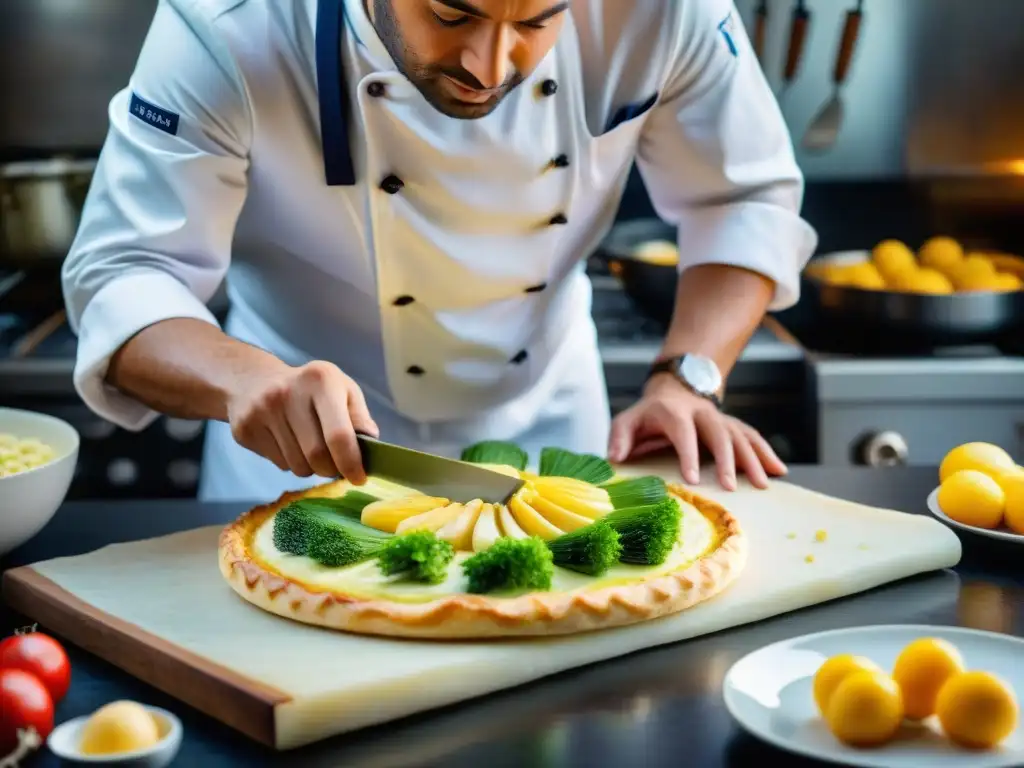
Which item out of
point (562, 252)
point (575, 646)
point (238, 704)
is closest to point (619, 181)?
point (562, 252)

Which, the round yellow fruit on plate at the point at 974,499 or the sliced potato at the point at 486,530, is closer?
the sliced potato at the point at 486,530

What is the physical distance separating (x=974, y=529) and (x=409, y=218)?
963 mm

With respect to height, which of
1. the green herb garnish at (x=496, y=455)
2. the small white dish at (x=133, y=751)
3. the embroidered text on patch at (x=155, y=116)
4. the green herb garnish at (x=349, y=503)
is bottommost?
the green herb garnish at (x=496, y=455)

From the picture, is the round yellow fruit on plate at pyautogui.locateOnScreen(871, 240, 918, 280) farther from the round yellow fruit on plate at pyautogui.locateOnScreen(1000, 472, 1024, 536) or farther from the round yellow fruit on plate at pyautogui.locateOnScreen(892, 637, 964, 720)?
the round yellow fruit on plate at pyautogui.locateOnScreen(892, 637, 964, 720)

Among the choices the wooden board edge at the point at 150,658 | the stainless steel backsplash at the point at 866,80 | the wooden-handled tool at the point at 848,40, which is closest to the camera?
the wooden board edge at the point at 150,658

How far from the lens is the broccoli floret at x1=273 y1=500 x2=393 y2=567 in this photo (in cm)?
158

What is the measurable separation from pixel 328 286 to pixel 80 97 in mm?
2046

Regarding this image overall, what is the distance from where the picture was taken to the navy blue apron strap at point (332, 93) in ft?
6.51

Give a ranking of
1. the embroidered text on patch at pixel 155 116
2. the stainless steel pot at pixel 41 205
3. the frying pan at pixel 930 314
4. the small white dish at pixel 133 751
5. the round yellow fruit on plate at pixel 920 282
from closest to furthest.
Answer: the small white dish at pixel 133 751
the embroidered text on patch at pixel 155 116
the frying pan at pixel 930 314
the round yellow fruit on plate at pixel 920 282
the stainless steel pot at pixel 41 205

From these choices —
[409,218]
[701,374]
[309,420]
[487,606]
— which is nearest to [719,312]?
[701,374]

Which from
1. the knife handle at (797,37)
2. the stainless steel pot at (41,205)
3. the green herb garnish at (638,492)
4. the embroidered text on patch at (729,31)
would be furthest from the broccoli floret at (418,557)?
the knife handle at (797,37)

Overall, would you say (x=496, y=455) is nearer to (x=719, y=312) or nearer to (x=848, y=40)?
(x=719, y=312)

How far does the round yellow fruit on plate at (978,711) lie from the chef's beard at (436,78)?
934mm

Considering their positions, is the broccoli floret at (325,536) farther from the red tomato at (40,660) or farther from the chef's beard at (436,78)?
the chef's beard at (436,78)
